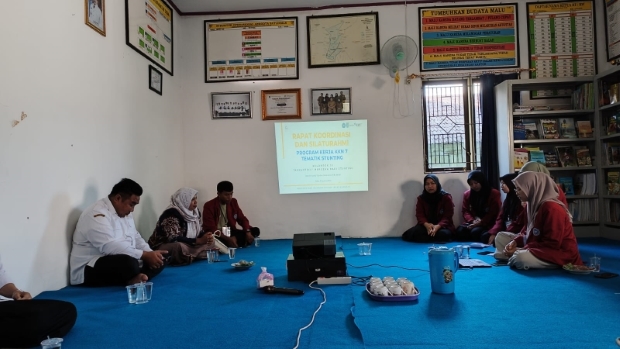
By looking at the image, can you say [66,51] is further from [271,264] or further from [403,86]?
[403,86]

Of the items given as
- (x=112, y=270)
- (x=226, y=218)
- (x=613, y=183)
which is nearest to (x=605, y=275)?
(x=613, y=183)

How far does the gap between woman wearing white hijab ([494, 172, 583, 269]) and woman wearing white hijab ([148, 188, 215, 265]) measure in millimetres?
2827

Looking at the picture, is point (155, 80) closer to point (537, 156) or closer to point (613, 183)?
point (537, 156)

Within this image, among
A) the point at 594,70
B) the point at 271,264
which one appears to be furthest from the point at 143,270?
the point at 594,70

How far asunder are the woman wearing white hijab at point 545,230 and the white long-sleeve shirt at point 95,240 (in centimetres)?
303

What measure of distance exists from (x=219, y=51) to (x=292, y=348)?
15.6ft

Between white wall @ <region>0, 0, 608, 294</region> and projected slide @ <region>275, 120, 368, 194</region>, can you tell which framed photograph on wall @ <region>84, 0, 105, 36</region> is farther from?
projected slide @ <region>275, 120, 368, 194</region>

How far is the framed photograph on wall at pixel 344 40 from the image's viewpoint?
5.73 metres

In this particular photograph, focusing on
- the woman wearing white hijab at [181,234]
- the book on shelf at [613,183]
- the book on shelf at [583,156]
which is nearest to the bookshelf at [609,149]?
the book on shelf at [613,183]

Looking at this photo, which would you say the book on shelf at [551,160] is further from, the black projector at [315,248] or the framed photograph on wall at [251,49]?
the black projector at [315,248]

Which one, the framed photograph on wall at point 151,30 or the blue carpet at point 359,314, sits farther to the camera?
the framed photograph on wall at point 151,30

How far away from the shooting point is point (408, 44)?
5.45 meters

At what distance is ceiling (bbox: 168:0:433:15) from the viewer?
5602 millimetres

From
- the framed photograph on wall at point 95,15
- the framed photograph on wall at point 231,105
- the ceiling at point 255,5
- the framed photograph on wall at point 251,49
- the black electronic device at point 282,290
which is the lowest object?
the black electronic device at point 282,290
